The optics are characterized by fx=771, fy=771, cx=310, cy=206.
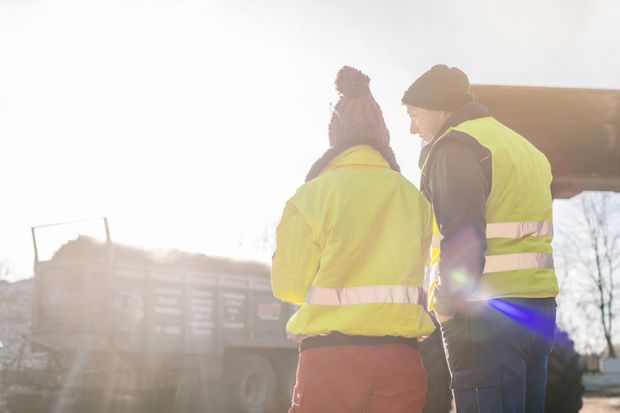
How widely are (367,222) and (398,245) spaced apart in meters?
0.14

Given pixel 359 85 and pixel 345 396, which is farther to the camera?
pixel 359 85

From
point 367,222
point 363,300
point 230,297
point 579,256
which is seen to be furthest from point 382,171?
point 579,256

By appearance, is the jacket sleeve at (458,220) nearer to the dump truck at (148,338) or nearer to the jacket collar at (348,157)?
the jacket collar at (348,157)

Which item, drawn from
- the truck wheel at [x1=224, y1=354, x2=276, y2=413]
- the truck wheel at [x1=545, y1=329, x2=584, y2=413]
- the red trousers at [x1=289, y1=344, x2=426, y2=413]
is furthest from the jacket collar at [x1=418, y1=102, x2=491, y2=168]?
the truck wheel at [x1=224, y1=354, x2=276, y2=413]

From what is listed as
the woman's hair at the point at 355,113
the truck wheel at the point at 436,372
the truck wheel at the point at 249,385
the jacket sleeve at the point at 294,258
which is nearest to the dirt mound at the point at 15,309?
the truck wheel at the point at 249,385

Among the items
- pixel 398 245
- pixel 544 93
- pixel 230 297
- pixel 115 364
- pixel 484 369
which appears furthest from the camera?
pixel 230 297

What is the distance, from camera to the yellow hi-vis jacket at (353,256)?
8.79 ft

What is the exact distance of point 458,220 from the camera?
265cm

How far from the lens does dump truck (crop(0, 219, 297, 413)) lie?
38.3ft

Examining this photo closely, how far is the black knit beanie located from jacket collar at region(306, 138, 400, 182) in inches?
10.1

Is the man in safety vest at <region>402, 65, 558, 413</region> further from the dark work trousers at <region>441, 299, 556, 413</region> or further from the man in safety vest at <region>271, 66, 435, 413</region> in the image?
Result: the man in safety vest at <region>271, 66, 435, 413</region>

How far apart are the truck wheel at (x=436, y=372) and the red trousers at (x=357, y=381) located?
2.04m

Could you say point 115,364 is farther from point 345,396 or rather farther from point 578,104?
point 345,396

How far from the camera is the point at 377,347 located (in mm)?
2666
